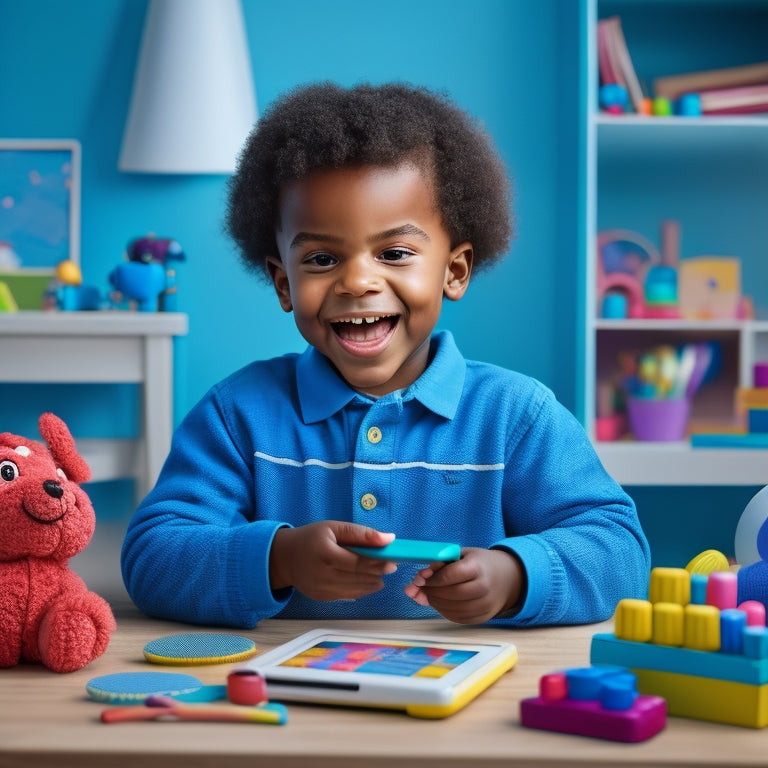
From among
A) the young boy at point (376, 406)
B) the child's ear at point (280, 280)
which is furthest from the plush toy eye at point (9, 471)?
the child's ear at point (280, 280)

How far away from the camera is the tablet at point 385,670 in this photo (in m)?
0.56

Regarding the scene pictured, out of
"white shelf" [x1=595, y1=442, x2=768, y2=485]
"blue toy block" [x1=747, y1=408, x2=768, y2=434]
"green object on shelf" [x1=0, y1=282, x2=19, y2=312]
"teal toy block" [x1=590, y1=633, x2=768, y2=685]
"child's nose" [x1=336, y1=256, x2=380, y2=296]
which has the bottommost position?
"white shelf" [x1=595, y1=442, x2=768, y2=485]

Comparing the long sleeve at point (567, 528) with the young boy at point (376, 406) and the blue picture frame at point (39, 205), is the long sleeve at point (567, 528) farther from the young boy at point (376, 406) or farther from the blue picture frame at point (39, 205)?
the blue picture frame at point (39, 205)

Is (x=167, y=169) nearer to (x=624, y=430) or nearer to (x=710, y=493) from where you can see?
(x=624, y=430)

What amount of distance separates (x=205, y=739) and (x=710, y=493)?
2.33 m

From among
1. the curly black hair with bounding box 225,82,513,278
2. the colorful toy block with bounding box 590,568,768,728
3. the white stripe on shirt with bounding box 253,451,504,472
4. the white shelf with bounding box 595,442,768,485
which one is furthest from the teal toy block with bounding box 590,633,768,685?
the white shelf with bounding box 595,442,768,485

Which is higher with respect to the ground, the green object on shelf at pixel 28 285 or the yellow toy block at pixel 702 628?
the green object on shelf at pixel 28 285

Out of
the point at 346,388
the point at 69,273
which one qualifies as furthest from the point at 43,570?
the point at 69,273

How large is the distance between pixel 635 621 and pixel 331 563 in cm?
24

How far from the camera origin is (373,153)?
1000mm

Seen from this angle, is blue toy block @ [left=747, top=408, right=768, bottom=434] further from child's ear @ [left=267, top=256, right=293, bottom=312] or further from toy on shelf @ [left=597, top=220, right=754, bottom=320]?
child's ear @ [left=267, top=256, right=293, bottom=312]

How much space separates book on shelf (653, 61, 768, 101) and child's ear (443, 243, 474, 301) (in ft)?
5.04

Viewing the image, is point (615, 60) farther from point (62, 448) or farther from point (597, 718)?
point (597, 718)

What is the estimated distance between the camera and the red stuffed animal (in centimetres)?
65
